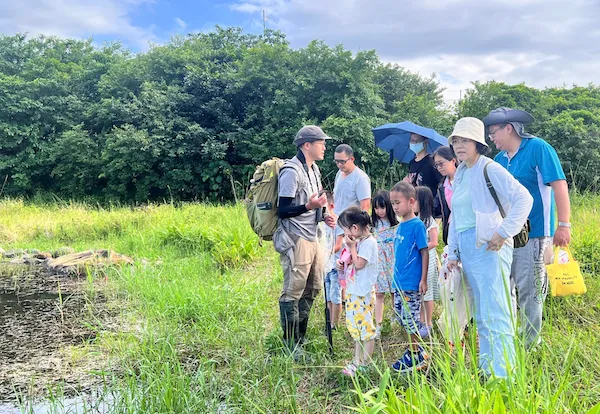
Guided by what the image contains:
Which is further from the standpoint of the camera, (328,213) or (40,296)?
(40,296)

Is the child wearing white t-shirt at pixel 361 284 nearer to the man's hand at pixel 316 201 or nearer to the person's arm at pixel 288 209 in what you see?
the man's hand at pixel 316 201

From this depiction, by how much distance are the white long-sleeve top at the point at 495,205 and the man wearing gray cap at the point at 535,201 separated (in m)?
0.29

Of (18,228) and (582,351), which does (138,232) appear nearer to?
(18,228)

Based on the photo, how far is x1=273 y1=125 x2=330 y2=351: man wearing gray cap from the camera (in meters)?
3.23

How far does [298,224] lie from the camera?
3.32 m

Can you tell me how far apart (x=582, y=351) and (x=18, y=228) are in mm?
10717

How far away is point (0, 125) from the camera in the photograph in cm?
1747

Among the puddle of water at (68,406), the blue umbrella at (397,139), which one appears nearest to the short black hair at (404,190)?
the blue umbrella at (397,139)

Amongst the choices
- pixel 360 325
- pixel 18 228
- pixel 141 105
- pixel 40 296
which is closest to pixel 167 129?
pixel 141 105

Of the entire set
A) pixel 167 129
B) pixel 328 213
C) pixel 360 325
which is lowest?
pixel 360 325

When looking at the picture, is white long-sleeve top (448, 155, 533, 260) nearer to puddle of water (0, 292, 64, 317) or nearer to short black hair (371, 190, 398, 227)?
short black hair (371, 190, 398, 227)

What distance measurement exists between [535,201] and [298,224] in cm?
153

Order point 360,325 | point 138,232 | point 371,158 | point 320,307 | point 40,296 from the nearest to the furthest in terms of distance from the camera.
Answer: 1. point 360,325
2. point 320,307
3. point 40,296
4. point 138,232
5. point 371,158

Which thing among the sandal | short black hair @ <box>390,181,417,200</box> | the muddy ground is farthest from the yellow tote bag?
the muddy ground
